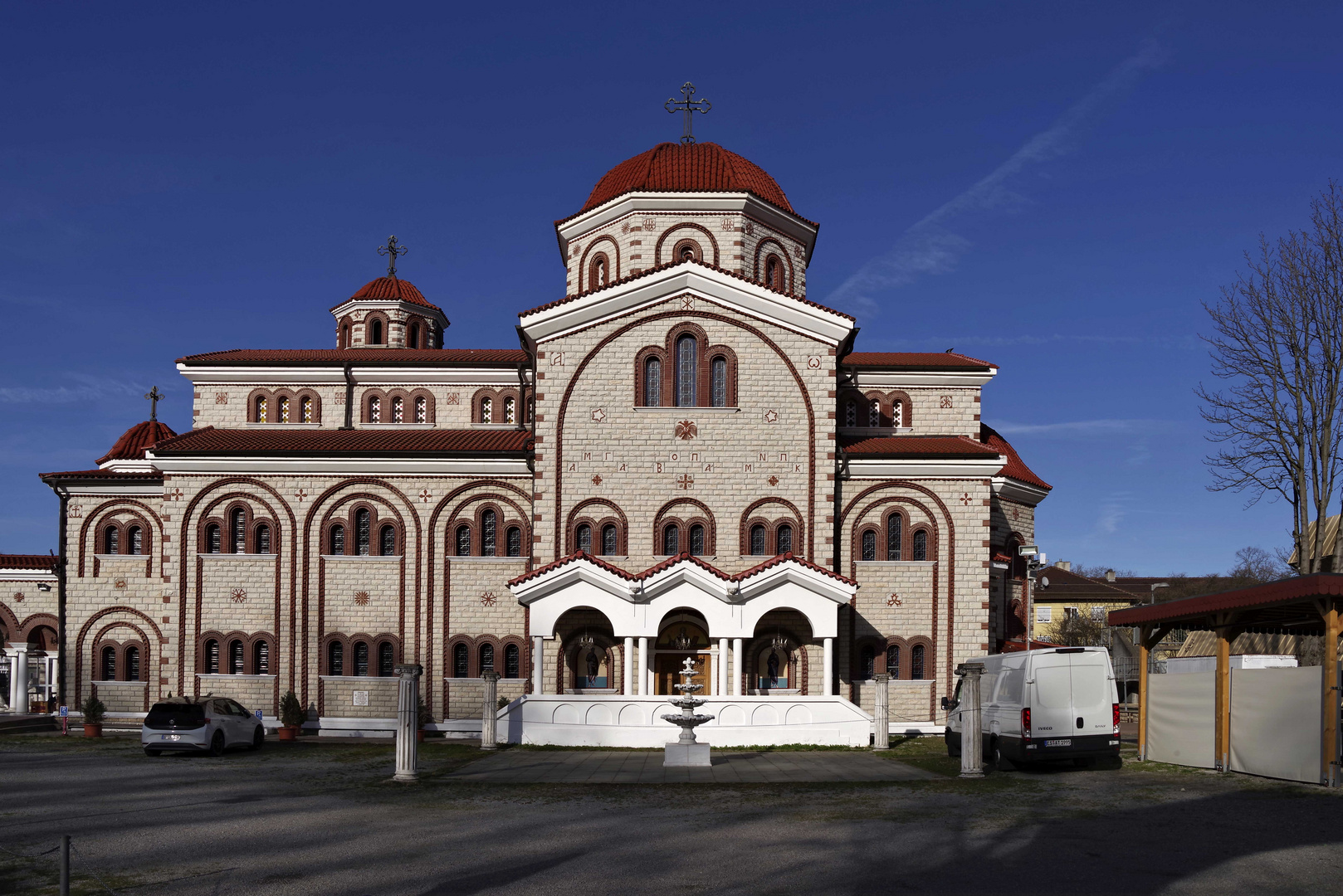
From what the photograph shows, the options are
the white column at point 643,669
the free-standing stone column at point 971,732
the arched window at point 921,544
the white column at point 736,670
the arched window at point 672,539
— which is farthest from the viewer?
the arched window at point 921,544

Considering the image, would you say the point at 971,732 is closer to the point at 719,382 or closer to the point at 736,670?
the point at 736,670

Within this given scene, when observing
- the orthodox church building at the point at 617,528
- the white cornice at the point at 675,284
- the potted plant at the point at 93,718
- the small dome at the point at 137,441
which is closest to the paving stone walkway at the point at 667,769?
the orthodox church building at the point at 617,528

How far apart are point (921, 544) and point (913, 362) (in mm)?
7177

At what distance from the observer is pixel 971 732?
21297 millimetres

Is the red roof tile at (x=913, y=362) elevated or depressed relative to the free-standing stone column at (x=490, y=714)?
elevated

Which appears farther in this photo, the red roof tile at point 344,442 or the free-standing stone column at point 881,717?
the red roof tile at point 344,442

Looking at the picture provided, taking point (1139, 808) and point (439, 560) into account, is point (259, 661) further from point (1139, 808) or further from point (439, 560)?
point (1139, 808)

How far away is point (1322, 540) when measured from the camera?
29969 millimetres

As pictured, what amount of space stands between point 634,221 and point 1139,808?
2463 cm

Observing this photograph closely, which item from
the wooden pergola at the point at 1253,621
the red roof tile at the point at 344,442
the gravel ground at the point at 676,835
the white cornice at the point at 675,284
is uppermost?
the white cornice at the point at 675,284

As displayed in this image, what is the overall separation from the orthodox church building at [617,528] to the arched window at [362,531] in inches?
2.2

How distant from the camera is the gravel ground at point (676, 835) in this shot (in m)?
11.9

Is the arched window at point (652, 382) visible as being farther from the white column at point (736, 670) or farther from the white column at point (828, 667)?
the white column at point (828, 667)

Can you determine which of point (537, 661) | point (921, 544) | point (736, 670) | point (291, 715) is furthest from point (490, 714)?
point (921, 544)
